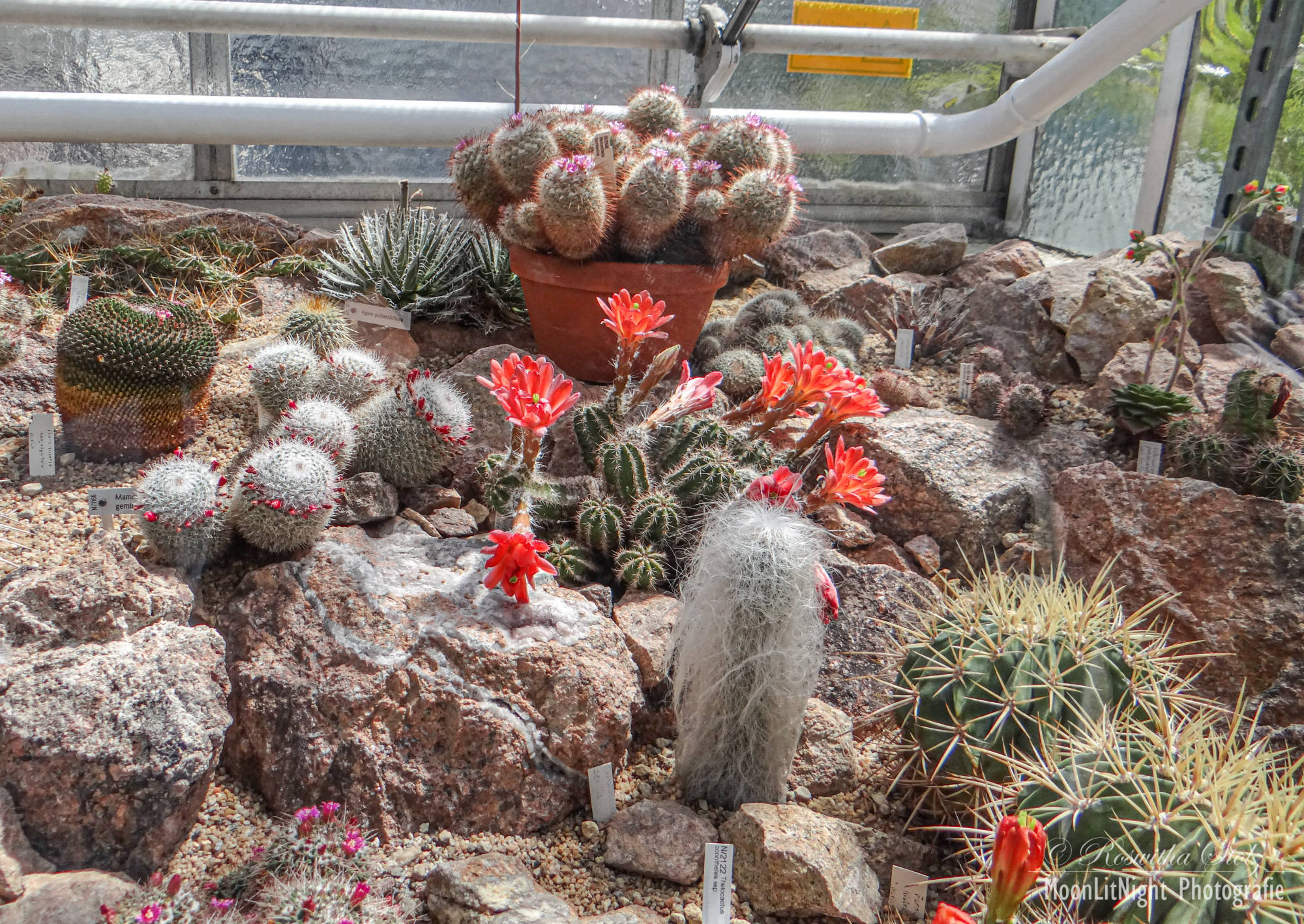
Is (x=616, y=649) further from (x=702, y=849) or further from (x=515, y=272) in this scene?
(x=515, y=272)

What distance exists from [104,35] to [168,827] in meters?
4.20

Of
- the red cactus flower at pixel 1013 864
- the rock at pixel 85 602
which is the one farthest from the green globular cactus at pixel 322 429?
the red cactus flower at pixel 1013 864

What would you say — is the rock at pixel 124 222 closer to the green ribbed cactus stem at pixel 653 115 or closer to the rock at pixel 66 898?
the green ribbed cactus stem at pixel 653 115

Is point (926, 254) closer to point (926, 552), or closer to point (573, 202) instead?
point (926, 552)

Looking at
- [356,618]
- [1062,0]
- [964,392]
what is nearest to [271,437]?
[356,618]

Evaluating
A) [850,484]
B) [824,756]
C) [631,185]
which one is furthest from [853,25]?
[824,756]

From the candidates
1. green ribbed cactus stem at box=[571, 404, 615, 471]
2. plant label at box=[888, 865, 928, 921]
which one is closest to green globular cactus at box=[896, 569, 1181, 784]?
plant label at box=[888, 865, 928, 921]

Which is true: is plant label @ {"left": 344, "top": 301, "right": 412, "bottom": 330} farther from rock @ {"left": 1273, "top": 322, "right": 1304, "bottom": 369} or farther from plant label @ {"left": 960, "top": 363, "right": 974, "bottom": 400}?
rock @ {"left": 1273, "top": 322, "right": 1304, "bottom": 369}

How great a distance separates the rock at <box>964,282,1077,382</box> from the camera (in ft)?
14.3

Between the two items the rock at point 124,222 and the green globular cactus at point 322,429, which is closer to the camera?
the green globular cactus at point 322,429

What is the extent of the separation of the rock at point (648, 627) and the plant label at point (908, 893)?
72cm

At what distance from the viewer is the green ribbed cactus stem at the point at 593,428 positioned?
9.80ft

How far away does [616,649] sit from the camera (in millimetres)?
2430

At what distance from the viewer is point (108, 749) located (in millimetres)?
1904
